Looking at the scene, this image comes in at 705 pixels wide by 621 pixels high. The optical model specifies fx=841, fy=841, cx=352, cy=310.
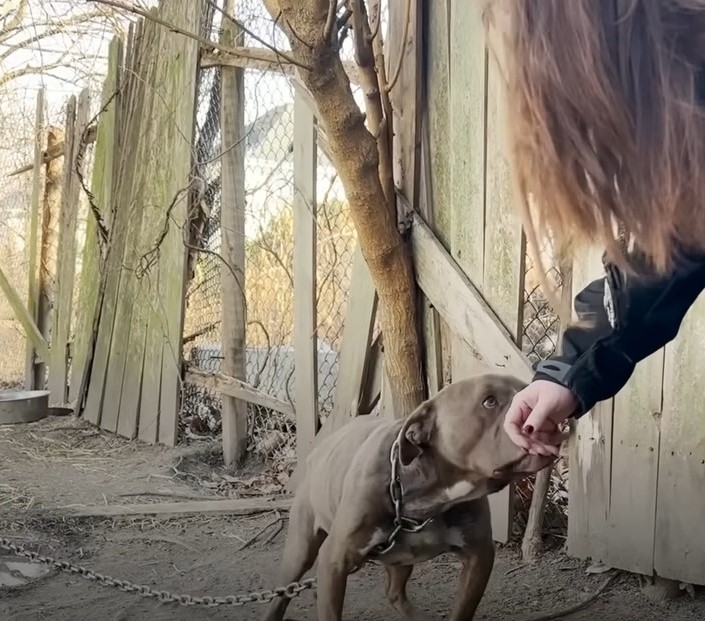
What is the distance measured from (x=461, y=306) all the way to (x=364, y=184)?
1.83 ft

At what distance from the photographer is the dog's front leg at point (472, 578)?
210cm

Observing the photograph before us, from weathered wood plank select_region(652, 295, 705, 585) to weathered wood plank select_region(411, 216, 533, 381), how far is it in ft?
1.58

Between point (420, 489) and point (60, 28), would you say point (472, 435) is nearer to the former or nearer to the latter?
point (420, 489)

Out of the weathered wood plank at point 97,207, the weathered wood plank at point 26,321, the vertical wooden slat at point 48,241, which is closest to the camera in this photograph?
the weathered wood plank at point 97,207

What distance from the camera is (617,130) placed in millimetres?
1256

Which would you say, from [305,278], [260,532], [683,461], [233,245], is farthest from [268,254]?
[683,461]

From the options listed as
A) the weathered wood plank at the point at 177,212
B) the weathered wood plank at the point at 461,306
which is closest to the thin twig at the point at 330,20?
the weathered wood plank at the point at 461,306

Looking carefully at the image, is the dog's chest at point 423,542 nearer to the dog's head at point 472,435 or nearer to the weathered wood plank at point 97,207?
the dog's head at point 472,435

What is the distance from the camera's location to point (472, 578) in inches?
82.9

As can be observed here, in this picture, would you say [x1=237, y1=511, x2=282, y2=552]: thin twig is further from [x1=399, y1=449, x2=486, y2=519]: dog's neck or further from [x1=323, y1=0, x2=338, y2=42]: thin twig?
[x1=323, y1=0, x2=338, y2=42]: thin twig

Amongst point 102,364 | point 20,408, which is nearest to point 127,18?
point 102,364

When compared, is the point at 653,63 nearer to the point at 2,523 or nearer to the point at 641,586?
the point at 641,586

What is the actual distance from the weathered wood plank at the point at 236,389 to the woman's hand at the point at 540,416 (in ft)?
7.87

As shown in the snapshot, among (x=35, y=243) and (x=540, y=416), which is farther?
(x=35, y=243)
